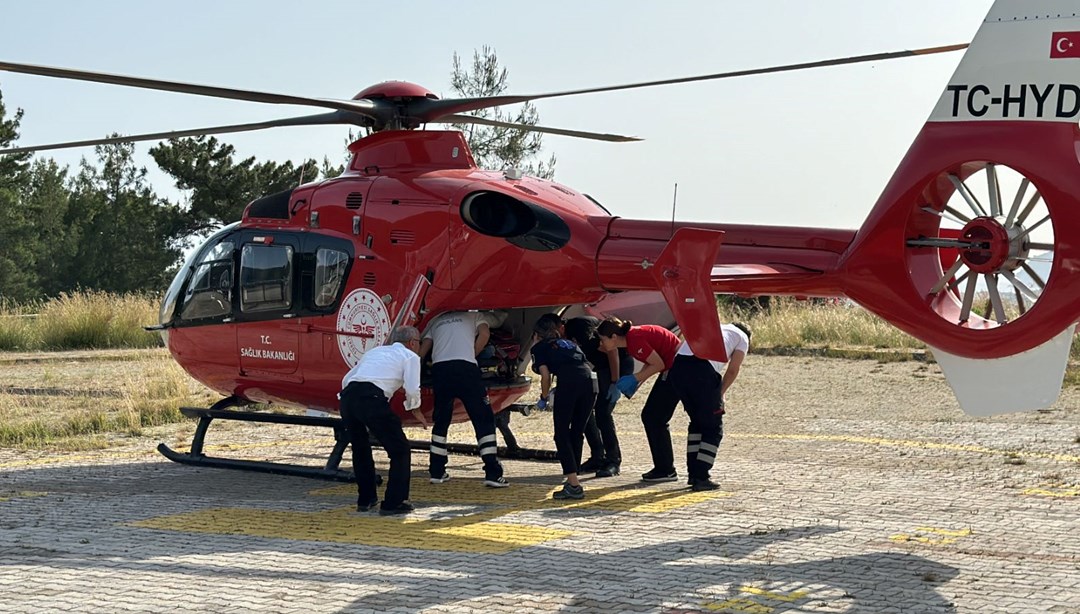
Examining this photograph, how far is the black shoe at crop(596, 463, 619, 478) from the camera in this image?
12902mm

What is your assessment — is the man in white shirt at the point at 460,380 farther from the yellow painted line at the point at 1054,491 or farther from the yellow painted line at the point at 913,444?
the yellow painted line at the point at 1054,491

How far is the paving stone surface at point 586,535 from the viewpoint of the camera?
7957 mm

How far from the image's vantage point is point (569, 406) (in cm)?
1161

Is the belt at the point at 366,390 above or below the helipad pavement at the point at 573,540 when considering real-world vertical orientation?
above

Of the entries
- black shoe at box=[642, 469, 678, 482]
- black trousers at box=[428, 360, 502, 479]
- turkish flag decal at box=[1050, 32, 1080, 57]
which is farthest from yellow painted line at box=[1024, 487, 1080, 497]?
black trousers at box=[428, 360, 502, 479]

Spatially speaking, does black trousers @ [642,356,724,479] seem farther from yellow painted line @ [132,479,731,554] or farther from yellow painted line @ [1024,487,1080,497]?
yellow painted line @ [1024,487,1080,497]

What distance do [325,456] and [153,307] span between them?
19.1 metres

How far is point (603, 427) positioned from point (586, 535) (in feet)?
10.4

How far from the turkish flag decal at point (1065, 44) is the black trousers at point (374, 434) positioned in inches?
241

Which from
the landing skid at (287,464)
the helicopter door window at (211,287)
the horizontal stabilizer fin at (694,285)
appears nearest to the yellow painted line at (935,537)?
the horizontal stabilizer fin at (694,285)

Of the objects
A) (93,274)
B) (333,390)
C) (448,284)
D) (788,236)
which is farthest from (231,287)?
(93,274)

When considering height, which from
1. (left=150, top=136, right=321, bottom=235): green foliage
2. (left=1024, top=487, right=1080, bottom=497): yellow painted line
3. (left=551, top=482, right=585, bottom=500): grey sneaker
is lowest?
(left=551, top=482, right=585, bottom=500): grey sneaker

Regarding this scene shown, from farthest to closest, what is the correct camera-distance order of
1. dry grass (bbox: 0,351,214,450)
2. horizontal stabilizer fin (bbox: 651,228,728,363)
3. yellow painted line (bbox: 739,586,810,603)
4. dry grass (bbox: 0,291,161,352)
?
dry grass (bbox: 0,291,161,352)
dry grass (bbox: 0,351,214,450)
horizontal stabilizer fin (bbox: 651,228,728,363)
yellow painted line (bbox: 739,586,810,603)

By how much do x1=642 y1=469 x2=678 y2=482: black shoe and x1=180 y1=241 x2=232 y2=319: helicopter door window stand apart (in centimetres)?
504
